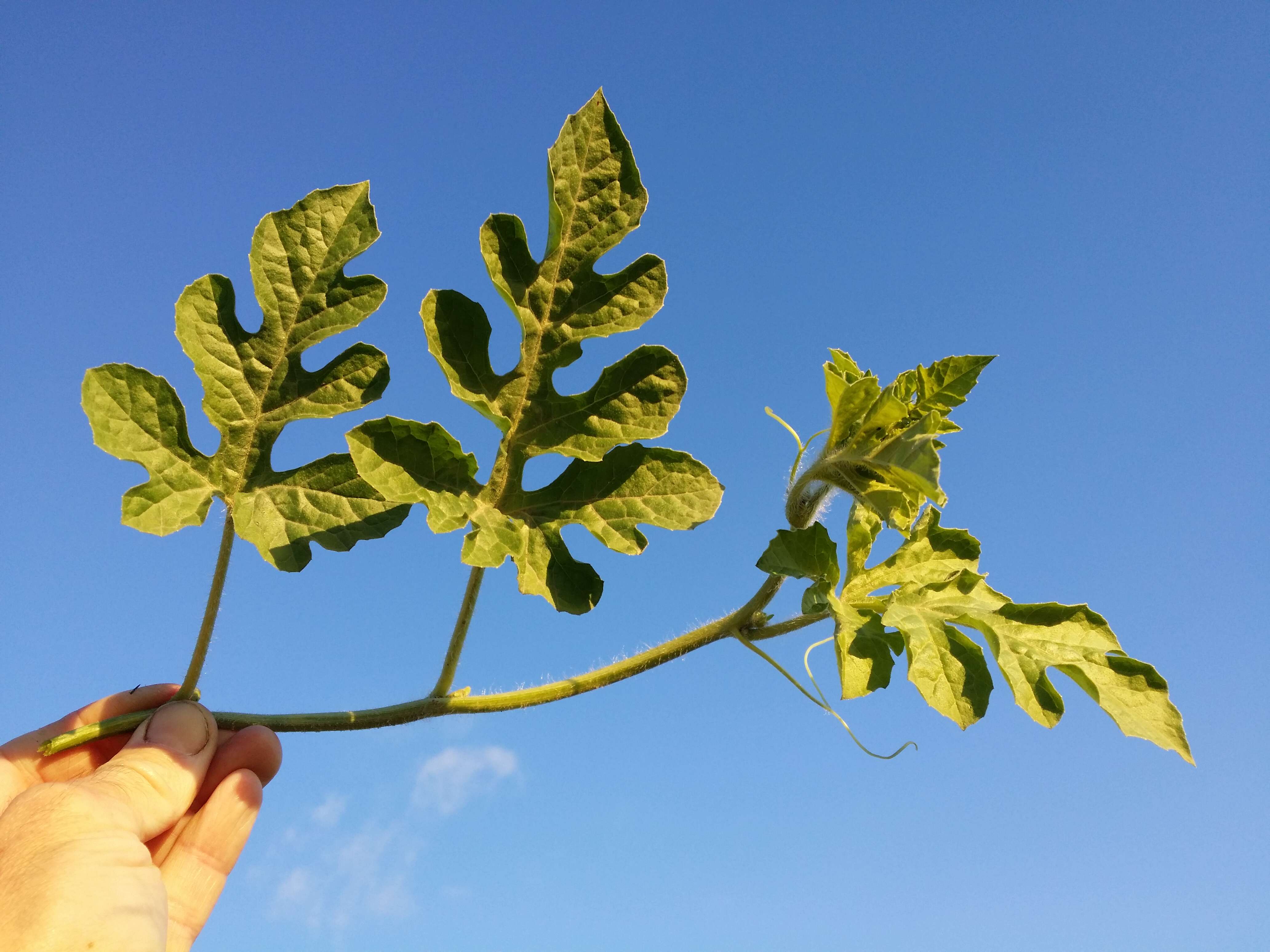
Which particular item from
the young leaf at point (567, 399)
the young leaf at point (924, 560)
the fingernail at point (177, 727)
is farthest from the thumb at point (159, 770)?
the young leaf at point (924, 560)

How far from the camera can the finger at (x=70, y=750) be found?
291 cm

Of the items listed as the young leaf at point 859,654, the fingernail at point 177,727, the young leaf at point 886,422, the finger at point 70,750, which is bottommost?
the finger at point 70,750

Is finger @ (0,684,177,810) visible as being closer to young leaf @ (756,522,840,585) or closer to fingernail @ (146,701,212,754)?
fingernail @ (146,701,212,754)

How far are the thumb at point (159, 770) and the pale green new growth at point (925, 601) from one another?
195 centimetres

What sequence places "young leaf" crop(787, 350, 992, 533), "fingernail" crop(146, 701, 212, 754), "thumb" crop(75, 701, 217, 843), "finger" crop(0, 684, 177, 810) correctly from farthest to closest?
"finger" crop(0, 684, 177, 810)
"fingernail" crop(146, 701, 212, 754)
"thumb" crop(75, 701, 217, 843)
"young leaf" crop(787, 350, 992, 533)

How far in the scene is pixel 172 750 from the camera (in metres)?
2.79

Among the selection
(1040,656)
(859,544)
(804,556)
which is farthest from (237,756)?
(1040,656)

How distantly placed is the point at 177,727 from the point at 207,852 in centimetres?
59

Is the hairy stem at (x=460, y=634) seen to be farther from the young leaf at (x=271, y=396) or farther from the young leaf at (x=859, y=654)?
the young leaf at (x=859, y=654)

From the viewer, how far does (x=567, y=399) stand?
2609mm

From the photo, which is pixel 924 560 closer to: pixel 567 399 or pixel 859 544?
pixel 859 544

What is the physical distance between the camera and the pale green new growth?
2445mm

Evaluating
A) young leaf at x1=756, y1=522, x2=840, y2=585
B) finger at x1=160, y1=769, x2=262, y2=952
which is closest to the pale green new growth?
young leaf at x1=756, y1=522, x2=840, y2=585

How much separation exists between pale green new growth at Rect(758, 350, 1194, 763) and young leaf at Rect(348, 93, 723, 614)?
17.5 inches
